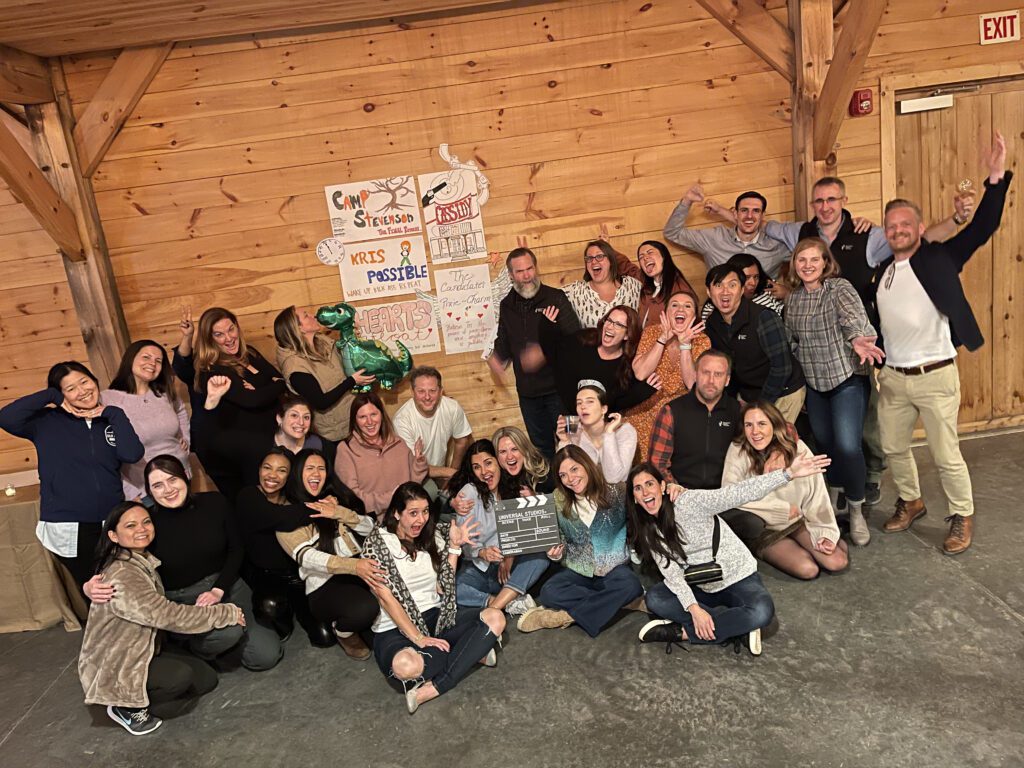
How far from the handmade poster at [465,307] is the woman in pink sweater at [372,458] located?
1.05 meters

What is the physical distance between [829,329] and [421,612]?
8.38 ft

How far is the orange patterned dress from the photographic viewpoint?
4371 millimetres

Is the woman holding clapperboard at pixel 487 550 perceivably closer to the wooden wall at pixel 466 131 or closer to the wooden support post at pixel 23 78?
the wooden wall at pixel 466 131

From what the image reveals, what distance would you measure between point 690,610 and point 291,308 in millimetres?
2965

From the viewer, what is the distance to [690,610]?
3.58m

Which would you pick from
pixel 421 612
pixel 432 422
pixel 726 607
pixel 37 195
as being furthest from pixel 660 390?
pixel 37 195

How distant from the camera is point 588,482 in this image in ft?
12.7

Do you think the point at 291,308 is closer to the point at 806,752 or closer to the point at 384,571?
the point at 384,571

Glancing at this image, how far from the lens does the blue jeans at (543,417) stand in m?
4.89

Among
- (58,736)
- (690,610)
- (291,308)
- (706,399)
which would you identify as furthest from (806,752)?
(291,308)

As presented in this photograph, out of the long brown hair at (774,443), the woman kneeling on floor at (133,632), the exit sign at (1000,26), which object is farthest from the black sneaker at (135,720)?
the exit sign at (1000,26)

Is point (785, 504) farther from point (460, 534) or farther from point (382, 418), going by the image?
point (382, 418)

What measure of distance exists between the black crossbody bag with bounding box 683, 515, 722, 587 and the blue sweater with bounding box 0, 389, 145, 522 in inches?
111

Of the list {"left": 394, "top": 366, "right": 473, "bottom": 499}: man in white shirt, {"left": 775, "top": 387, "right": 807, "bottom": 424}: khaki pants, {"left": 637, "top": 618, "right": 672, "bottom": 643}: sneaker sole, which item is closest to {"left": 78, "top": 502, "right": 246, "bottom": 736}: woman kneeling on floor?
{"left": 394, "top": 366, "right": 473, "bottom": 499}: man in white shirt
